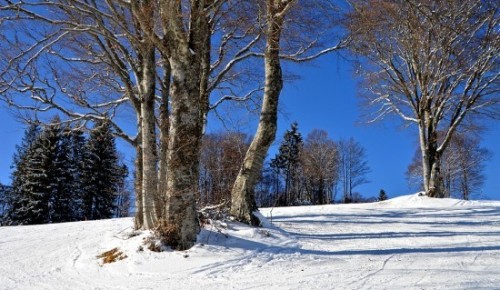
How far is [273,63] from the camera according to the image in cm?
835

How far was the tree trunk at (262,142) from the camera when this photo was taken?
775 centimetres

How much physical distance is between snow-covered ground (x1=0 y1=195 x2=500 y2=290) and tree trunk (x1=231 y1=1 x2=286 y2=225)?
0.57 m

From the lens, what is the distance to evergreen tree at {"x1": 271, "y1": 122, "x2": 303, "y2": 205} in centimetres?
4369

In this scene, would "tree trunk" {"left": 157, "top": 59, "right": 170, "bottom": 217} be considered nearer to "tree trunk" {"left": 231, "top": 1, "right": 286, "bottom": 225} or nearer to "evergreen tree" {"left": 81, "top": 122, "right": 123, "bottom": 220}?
"tree trunk" {"left": 231, "top": 1, "right": 286, "bottom": 225}

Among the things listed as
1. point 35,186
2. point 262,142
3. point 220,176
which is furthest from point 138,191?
point 35,186

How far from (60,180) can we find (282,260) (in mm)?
29789

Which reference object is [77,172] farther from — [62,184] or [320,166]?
[320,166]

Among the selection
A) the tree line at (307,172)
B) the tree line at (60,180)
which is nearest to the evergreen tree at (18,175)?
the tree line at (60,180)

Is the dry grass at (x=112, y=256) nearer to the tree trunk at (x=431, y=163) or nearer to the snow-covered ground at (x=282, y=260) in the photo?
the snow-covered ground at (x=282, y=260)

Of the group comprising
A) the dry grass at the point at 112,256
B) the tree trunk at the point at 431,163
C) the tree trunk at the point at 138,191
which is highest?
the tree trunk at the point at 431,163

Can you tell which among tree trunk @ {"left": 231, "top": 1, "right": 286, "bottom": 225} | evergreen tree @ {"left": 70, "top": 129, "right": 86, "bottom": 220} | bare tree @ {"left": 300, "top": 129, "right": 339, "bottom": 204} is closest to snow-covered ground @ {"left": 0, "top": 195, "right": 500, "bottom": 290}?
tree trunk @ {"left": 231, "top": 1, "right": 286, "bottom": 225}

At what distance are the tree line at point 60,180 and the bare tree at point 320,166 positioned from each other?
19.7 meters

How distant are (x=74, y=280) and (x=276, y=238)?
10.5 feet

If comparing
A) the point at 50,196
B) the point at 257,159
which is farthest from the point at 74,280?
the point at 50,196
